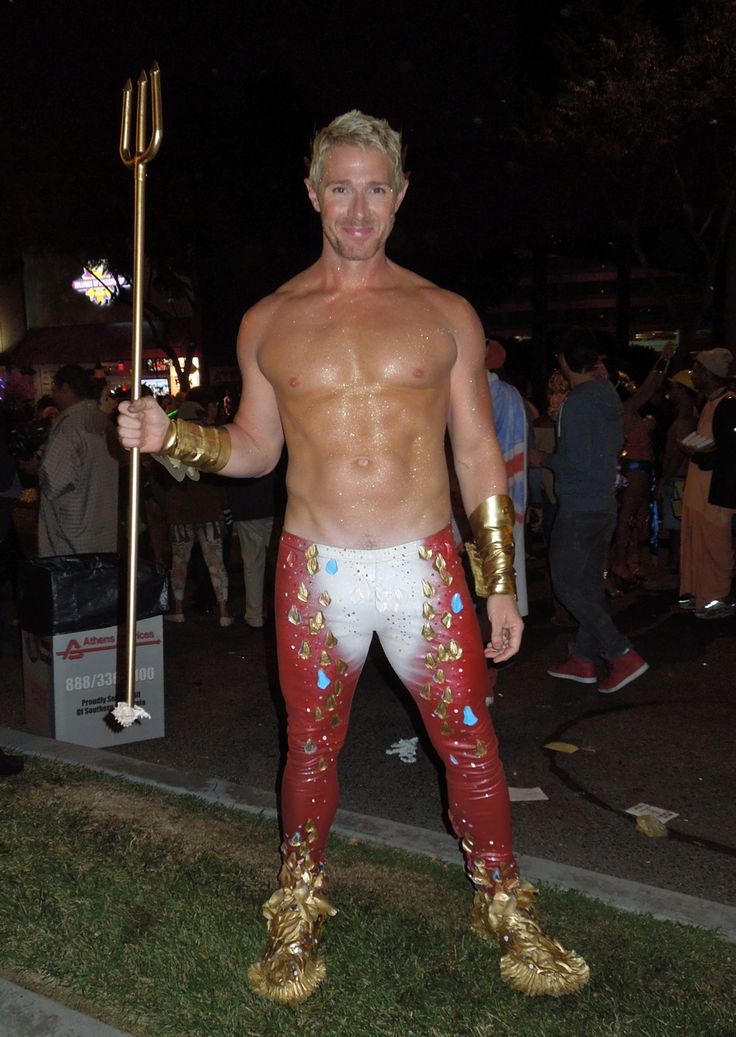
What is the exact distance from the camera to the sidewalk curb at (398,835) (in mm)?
3288

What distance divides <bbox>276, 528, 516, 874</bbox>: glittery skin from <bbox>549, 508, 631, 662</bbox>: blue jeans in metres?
3.16

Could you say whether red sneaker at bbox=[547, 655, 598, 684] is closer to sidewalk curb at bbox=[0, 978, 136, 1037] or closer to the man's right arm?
the man's right arm

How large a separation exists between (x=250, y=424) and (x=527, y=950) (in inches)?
67.4

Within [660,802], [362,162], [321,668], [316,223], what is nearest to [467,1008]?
[321,668]

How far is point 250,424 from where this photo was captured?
119 inches

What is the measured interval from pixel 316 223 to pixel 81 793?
22622mm

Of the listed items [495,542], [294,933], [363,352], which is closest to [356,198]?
[363,352]

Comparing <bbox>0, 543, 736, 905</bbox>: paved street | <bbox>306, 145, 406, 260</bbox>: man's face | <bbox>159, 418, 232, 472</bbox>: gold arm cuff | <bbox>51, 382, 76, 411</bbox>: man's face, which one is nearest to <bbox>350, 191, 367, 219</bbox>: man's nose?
<bbox>306, 145, 406, 260</bbox>: man's face

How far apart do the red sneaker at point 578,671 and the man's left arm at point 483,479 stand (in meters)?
3.49

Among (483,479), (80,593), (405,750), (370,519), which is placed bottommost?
(405,750)

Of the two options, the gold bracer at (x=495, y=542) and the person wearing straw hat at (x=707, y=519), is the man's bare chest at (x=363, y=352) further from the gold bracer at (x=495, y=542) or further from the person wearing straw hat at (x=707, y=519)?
the person wearing straw hat at (x=707, y=519)

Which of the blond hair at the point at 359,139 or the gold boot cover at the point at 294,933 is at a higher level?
the blond hair at the point at 359,139

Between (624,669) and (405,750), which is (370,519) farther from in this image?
(624,669)

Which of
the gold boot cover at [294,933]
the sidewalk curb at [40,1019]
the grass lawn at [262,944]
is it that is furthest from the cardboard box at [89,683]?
the gold boot cover at [294,933]
